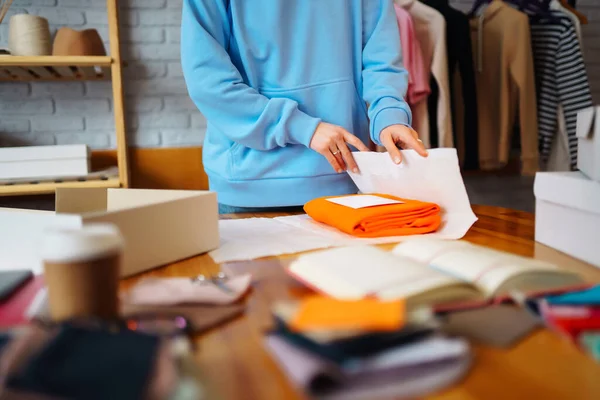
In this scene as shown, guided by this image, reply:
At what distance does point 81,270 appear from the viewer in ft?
1.22

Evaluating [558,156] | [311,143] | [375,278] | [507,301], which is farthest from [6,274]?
[558,156]

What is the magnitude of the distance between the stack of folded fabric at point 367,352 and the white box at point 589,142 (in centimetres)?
41

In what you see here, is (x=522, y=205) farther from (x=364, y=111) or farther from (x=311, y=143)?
(x=311, y=143)

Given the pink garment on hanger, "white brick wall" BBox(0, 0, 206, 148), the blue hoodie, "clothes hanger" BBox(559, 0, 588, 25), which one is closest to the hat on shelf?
"white brick wall" BBox(0, 0, 206, 148)

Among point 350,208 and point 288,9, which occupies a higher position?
point 288,9

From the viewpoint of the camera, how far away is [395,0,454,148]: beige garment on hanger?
78.5 inches

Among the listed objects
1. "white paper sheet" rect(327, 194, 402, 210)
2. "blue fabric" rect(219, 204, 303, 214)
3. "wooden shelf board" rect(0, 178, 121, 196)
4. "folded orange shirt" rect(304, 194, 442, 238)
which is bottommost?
"wooden shelf board" rect(0, 178, 121, 196)

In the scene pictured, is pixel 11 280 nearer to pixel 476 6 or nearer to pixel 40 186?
pixel 40 186

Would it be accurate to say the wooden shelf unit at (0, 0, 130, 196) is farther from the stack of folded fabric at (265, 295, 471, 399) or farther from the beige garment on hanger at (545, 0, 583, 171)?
the beige garment on hanger at (545, 0, 583, 171)

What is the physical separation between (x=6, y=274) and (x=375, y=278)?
374 millimetres

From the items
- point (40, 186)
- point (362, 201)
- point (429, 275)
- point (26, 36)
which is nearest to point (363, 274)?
point (429, 275)

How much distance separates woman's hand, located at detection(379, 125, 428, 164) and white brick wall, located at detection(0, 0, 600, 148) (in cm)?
132

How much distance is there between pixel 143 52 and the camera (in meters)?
2.10

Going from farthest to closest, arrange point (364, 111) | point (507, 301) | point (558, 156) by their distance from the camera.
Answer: point (558, 156), point (364, 111), point (507, 301)
